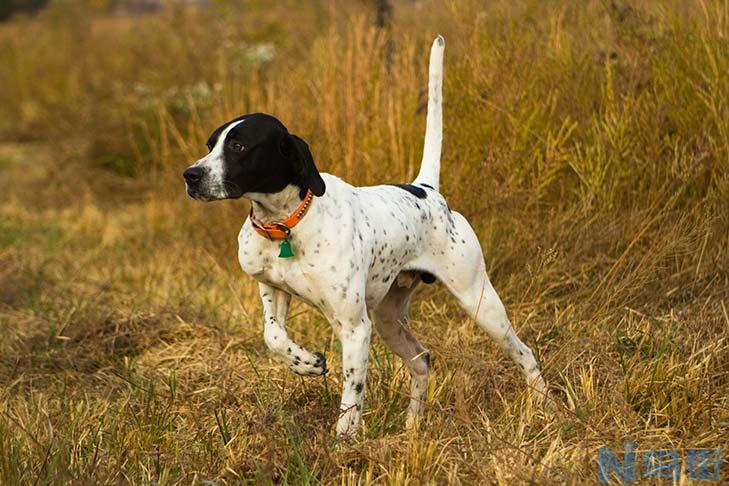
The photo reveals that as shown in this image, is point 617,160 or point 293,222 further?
point 617,160

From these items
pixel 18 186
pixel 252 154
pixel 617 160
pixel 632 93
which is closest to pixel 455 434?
pixel 252 154

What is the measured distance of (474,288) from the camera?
4281mm

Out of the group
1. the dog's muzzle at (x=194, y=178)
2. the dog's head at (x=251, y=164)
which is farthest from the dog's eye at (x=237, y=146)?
the dog's muzzle at (x=194, y=178)

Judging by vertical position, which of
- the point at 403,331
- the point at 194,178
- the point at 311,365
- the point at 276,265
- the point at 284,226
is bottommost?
the point at 403,331

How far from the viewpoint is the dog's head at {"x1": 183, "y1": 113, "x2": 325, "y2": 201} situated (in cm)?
359

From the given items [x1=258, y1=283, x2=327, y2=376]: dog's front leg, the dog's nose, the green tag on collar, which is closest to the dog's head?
the dog's nose

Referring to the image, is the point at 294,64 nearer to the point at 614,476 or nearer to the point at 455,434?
the point at 455,434

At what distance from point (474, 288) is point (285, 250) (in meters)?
0.98

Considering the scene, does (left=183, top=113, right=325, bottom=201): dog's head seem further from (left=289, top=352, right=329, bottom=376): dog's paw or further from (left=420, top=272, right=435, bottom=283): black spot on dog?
(left=420, top=272, right=435, bottom=283): black spot on dog

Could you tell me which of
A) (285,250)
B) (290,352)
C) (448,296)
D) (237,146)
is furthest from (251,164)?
(448,296)

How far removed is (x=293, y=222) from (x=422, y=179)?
→ 1.01 m

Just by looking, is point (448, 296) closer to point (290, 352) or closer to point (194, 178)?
point (290, 352)

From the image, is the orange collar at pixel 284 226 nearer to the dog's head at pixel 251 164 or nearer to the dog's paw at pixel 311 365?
the dog's head at pixel 251 164

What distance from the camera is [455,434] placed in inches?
148
